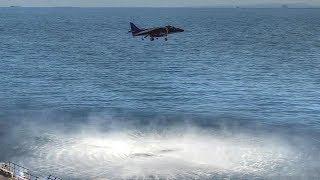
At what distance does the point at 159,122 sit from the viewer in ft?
315

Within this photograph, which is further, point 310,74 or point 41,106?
point 310,74

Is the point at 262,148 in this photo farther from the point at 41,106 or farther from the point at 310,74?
the point at 310,74

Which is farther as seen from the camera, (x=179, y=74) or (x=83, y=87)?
(x=179, y=74)

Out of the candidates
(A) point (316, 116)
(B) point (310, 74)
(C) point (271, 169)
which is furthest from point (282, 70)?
(C) point (271, 169)

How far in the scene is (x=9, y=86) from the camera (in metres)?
127

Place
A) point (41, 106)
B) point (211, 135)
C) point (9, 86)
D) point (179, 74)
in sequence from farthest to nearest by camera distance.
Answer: point (179, 74) < point (9, 86) < point (41, 106) < point (211, 135)

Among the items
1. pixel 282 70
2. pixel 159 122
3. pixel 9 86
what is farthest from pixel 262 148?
pixel 282 70

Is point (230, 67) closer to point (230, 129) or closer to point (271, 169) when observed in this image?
point (230, 129)

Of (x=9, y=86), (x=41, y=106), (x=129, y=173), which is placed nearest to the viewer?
(x=129, y=173)

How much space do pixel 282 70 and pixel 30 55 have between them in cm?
10018

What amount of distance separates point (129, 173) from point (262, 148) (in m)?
24.9

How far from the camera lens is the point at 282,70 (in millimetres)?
160750

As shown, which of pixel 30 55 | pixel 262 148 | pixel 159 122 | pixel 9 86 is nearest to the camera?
pixel 262 148

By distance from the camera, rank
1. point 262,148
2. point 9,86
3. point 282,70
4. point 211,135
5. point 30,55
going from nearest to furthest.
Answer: point 262,148, point 211,135, point 9,86, point 282,70, point 30,55
